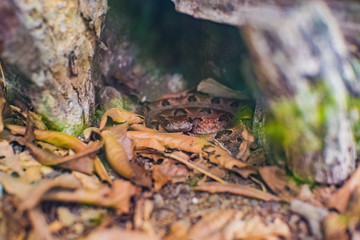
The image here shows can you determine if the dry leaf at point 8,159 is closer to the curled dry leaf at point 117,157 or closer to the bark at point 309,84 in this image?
the curled dry leaf at point 117,157

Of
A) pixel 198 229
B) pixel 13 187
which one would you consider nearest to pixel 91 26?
pixel 13 187

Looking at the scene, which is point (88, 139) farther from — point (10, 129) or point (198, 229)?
point (198, 229)

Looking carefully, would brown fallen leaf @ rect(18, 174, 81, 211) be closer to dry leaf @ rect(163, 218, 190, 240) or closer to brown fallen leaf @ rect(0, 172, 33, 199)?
brown fallen leaf @ rect(0, 172, 33, 199)

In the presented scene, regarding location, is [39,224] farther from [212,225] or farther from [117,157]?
[212,225]

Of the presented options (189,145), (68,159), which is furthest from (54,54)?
(189,145)

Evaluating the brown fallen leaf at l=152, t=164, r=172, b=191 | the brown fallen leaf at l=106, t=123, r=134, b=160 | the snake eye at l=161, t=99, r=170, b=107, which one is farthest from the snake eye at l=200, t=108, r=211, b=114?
the brown fallen leaf at l=152, t=164, r=172, b=191

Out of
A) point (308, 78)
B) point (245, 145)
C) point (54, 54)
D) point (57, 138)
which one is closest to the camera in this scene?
point (308, 78)
